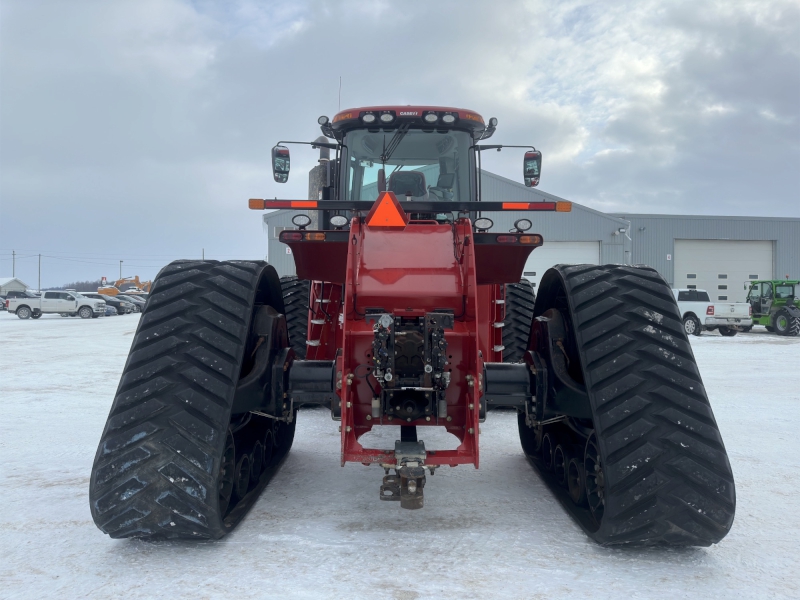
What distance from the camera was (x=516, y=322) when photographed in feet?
23.5

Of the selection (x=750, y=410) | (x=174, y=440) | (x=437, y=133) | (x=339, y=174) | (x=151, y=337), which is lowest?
(x=750, y=410)

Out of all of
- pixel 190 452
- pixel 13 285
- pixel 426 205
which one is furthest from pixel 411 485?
pixel 13 285

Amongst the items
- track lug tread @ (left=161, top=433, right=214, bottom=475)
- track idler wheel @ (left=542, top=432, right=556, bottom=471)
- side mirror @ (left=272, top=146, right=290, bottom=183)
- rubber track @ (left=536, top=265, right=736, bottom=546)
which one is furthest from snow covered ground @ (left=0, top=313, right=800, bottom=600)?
side mirror @ (left=272, top=146, right=290, bottom=183)

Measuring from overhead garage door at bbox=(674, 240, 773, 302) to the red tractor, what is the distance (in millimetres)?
33104

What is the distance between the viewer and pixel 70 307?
34.3 m

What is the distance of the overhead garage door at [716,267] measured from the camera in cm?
3378

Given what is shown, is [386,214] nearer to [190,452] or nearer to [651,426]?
[190,452]

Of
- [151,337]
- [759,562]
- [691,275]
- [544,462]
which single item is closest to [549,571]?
[759,562]

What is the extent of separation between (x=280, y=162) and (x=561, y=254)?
24.7 metres

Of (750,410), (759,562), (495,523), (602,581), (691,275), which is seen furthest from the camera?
(691,275)

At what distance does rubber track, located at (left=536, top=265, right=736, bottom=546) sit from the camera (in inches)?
114

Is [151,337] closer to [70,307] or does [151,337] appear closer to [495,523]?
[495,523]

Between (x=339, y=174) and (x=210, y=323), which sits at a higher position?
(x=339, y=174)

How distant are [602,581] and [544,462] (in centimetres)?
185
